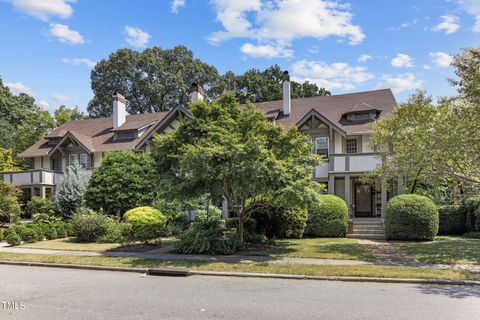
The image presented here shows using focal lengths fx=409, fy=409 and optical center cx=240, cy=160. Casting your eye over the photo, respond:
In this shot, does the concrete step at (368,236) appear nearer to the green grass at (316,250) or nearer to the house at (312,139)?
the house at (312,139)

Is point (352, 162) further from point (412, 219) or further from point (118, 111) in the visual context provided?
point (118, 111)

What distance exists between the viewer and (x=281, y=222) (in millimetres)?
18844

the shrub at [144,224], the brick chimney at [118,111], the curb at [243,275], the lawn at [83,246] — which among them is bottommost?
the lawn at [83,246]

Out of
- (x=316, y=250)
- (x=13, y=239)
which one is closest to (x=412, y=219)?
(x=316, y=250)

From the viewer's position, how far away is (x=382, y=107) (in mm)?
27922

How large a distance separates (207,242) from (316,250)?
13.0 feet

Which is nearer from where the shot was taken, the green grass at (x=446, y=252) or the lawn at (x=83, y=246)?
the green grass at (x=446, y=252)

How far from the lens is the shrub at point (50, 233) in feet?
64.5

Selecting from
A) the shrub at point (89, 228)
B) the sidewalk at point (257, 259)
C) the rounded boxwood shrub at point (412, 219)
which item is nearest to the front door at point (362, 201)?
the rounded boxwood shrub at point (412, 219)

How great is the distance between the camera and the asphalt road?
23.0ft

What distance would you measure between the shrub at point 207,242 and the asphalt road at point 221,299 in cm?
345

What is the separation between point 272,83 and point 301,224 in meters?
37.2

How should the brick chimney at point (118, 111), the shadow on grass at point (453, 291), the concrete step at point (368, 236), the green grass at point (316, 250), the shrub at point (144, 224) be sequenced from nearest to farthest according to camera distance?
the shadow on grass at point (453, 291)
the green grass at point (316, 250)
the shrub at point (144, 224)
the concrete step at point (368, 236)
the brick chimney at point (118, 111)

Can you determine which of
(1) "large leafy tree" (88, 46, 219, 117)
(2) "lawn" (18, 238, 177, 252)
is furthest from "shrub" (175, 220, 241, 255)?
(1) "large leafy tree" (88, 46, 219, 117)
